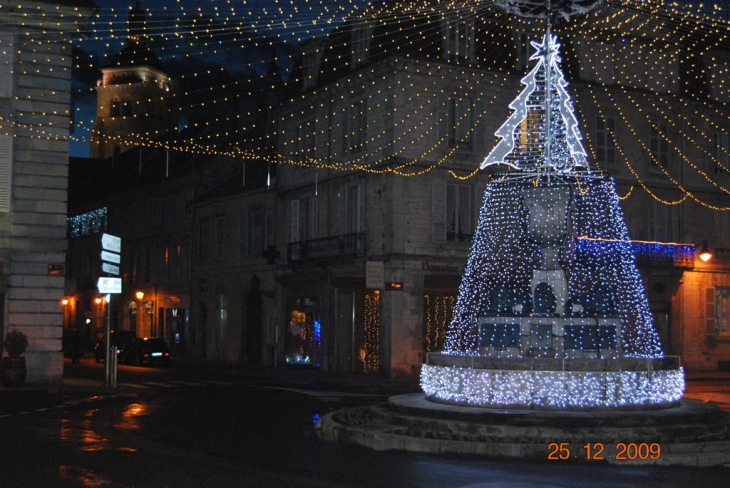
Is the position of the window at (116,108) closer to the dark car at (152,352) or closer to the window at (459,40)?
the dark car at (152,352)

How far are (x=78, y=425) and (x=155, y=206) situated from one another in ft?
121

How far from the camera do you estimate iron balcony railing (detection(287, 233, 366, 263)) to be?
105 feet

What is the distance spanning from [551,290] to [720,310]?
22.7 m

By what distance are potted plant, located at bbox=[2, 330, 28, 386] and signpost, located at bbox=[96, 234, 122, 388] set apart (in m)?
2.05

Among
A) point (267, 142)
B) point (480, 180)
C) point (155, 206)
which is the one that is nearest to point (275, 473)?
point (480, 180)

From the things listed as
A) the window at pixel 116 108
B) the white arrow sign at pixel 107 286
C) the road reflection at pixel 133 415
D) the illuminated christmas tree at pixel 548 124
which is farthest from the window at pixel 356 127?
the window at pixel 116 108

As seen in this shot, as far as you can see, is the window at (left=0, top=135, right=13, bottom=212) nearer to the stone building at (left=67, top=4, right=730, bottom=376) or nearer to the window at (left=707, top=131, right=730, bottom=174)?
the stone building at (left=67, top=4, right=730, bottom=376)

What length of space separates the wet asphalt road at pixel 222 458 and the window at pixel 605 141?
19284 millimetres

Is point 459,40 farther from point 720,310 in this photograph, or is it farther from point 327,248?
point 720,310

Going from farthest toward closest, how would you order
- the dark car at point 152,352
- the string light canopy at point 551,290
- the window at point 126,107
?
the window at point 126,107 < the dark car at point 152,352 < the string light canopy at point 551,290

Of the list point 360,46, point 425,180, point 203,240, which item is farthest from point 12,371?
point 203,240

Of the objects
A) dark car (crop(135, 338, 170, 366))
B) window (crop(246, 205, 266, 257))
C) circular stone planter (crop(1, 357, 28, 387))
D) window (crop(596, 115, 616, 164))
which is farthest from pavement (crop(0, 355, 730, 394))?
window (crop(596, 115, 616, 164))

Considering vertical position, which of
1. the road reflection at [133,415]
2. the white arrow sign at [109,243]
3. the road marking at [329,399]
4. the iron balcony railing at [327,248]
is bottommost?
the road marking at [329,399]

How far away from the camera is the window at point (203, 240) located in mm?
43656
